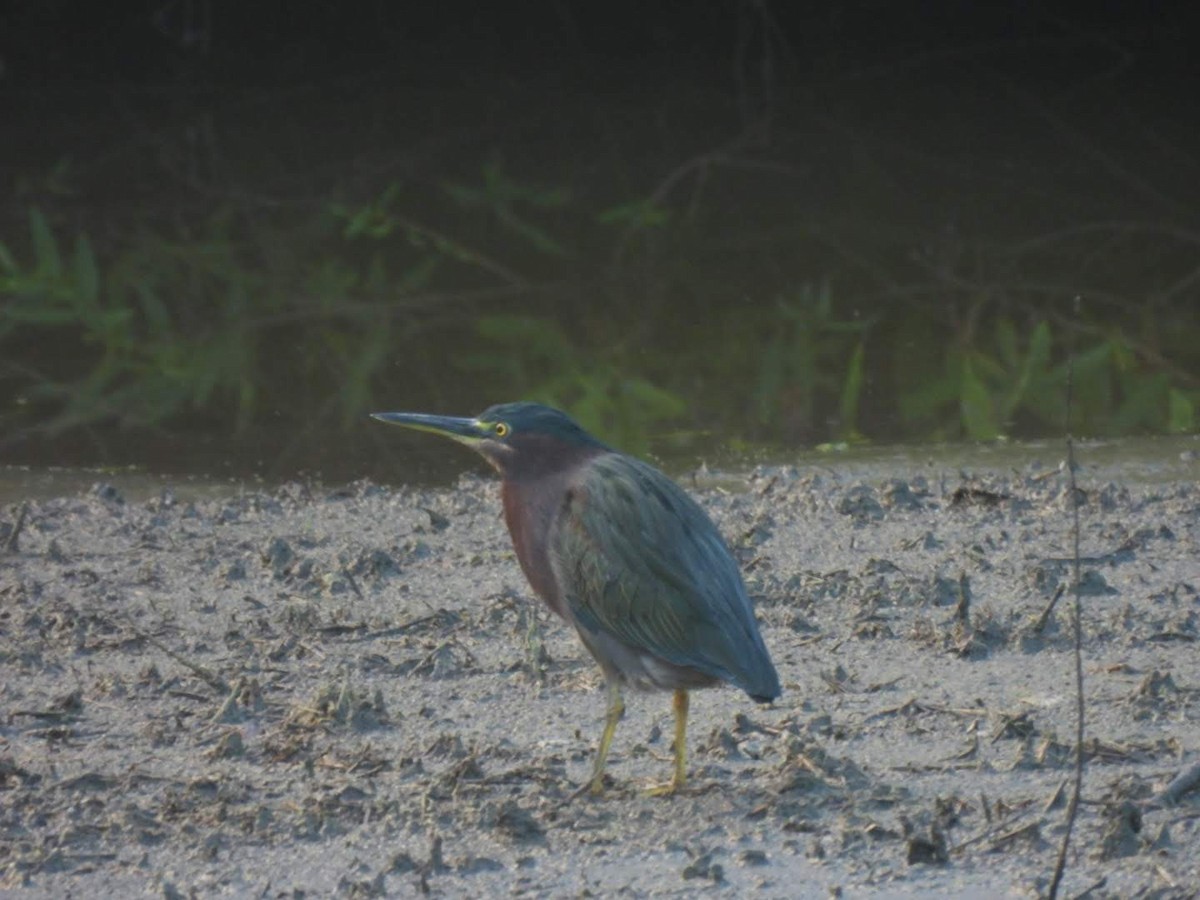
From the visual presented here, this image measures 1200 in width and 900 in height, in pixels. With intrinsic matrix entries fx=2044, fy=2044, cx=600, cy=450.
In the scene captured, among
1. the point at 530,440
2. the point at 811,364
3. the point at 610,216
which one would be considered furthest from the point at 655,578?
the point at 610,216

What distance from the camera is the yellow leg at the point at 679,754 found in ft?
13.0

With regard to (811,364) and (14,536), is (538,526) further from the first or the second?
(811,364)

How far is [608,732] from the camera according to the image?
13.3 feet

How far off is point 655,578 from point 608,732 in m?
0.32

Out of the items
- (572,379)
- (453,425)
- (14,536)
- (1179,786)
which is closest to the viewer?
(1179,786)

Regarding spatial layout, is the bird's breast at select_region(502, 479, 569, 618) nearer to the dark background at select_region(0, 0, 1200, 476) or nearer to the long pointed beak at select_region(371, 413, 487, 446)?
the long pointed beak at select_region(371, 413, 487, 446)

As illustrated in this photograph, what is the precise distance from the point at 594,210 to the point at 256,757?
7.63m

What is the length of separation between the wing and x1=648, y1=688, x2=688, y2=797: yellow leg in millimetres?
143

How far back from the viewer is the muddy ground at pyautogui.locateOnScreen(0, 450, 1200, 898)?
356cm

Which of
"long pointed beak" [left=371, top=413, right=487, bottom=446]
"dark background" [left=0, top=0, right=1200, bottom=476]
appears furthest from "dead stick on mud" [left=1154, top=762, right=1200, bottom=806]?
"dark background" [left=0, top=0, right=1200, bottom=476]

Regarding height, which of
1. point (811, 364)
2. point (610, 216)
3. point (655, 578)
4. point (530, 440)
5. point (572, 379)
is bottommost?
point (655, 578)

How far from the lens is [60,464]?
7.13 m

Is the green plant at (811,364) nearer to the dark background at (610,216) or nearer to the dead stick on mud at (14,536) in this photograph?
the dark background at (610,216)

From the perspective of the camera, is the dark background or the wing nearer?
the wing
